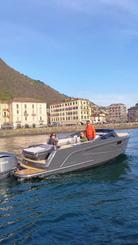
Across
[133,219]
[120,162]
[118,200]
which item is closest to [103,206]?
[118,200]

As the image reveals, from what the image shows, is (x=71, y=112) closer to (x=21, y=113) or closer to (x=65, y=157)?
(x=21, y=113)

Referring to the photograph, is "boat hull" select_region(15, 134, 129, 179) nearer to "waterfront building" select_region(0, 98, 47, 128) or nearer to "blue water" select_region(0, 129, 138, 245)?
"blue water" select_region(0, 129, 138, 245)

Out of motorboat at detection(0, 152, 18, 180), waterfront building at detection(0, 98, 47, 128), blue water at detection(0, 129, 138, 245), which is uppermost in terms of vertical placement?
waterfront building at detection(0, 98, 47, 128)

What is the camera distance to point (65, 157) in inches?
614

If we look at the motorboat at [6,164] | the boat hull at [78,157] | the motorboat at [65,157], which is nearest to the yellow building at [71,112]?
the boat hull at [78,157]

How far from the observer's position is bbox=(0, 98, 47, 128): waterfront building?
121 metres

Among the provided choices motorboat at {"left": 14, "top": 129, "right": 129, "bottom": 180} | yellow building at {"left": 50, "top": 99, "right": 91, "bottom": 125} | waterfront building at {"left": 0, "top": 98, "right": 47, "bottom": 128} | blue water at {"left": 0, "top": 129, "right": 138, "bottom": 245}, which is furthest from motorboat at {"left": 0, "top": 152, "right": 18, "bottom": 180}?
yellow building at {"left": 50, "top": 99, "right": 91, "bottom": 125}

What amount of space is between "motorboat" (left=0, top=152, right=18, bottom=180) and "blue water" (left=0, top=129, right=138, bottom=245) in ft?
1.30

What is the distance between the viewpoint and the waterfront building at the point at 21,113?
398ft

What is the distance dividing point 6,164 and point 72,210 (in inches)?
209

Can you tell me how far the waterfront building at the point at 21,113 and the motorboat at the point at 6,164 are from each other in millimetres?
104962

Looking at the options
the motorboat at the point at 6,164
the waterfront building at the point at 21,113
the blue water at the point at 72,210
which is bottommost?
the blue water at the point at 72,210

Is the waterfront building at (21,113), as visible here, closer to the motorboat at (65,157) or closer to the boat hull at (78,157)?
the boat hull at (78,157)

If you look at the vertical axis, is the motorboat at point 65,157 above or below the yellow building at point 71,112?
below
